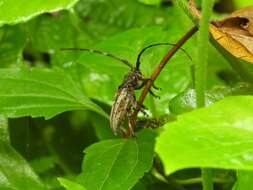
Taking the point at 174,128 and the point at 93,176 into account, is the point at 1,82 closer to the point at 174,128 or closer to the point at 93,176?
the point at 93,176

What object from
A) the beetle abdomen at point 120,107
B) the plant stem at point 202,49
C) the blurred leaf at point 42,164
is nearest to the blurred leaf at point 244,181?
the plant stem at point 202,49

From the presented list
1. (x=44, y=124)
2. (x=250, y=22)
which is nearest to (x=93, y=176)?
(x=250, y=22)

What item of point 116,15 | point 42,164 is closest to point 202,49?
point 42,164

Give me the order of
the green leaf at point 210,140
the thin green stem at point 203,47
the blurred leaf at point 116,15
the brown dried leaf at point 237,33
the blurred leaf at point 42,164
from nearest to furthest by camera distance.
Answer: the green leaf at point 210,140, the thin green stem at point 203,47, the brown dried leaf at point 237,33, the blurred leaf at point 42,164, the blurred leaf at point 116,15

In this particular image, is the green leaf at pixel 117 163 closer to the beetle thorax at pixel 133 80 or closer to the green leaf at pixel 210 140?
the beetle thorax at pixel 133 80

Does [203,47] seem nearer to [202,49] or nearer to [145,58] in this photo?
[202,49]

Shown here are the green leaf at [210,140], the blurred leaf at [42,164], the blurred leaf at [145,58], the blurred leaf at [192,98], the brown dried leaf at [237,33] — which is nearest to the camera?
the green leaf at [210,140]
